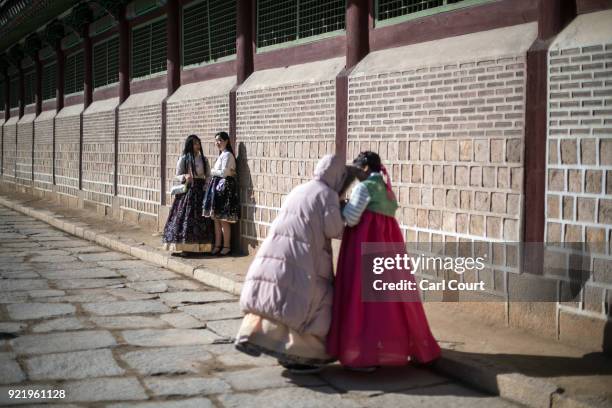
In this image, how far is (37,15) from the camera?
18.4 meters

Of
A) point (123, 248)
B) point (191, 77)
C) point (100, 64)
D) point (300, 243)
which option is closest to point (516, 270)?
point (300, 243)

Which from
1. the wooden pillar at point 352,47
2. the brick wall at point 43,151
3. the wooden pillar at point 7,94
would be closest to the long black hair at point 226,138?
the wooden pillar at point 352,47

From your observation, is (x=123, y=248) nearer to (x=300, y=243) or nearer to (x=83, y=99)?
(x=300, y=243)

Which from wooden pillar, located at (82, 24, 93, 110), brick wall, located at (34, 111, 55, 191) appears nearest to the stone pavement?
wooden pillar, located at (82, 24, 93, 110)

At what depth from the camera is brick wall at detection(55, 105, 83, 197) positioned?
60.8ft

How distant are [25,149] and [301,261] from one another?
21.3 meters

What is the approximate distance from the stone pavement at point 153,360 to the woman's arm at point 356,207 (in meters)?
1.11

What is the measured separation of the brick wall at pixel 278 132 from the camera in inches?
341

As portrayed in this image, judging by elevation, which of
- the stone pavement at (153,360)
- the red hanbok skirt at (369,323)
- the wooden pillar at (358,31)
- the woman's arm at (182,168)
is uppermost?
the wooden pillar at (358,31)

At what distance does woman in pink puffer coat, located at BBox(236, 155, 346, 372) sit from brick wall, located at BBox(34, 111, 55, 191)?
17.3 metres

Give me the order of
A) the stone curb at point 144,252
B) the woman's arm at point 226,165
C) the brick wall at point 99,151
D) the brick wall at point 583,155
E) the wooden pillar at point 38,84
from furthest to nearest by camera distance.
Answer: the wooden pillar at point 38,84 → the brick wall at point 99,151 → the woman's arm at point 226,165 → the stone curb at point 144,252 → the brick wall at point 583,155

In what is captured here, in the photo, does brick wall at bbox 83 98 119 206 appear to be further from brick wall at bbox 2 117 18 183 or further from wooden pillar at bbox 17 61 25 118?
brick wall at bbox 2 117 18 183

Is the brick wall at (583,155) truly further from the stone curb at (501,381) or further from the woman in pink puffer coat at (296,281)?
the woman in pink puffer coat at (296,281)

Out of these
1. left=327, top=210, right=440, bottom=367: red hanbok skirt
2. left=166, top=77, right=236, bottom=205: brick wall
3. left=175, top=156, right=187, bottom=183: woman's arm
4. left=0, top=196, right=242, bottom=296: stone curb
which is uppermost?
left=166, top=77, right=236, bottom=205: brick wall
